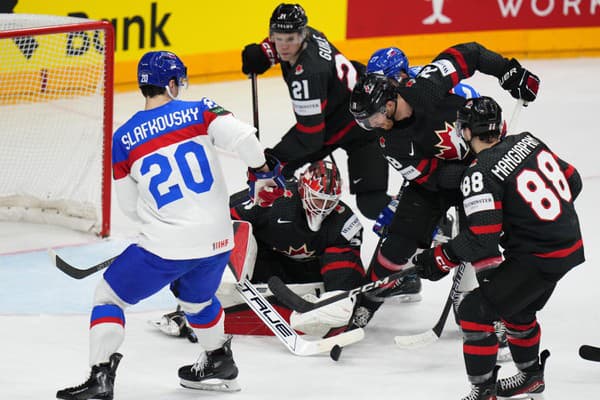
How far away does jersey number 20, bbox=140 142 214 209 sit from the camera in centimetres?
424

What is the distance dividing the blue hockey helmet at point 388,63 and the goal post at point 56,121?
1.51 meters

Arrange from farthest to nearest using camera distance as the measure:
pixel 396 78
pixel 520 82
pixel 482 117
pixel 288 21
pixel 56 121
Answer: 1. pixel 56 121
2. pixel 288 21
3. pixel 396 78
4. pixel 520 82
5. pixel 482 117

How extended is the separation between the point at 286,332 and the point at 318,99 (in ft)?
3.58

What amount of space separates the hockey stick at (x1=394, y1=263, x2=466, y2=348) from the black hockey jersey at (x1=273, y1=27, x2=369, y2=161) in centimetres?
96

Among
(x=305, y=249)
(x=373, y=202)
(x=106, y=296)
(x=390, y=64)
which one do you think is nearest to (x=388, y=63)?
(x=390, y=64)

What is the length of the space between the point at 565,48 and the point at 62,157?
16.9 ft

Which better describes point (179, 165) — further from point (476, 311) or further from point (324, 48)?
point (324, 48)

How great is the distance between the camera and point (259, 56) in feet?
20.1

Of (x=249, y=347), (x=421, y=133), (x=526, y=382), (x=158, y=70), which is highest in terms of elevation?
(x=158, y=70)

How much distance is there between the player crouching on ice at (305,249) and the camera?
16.8ft

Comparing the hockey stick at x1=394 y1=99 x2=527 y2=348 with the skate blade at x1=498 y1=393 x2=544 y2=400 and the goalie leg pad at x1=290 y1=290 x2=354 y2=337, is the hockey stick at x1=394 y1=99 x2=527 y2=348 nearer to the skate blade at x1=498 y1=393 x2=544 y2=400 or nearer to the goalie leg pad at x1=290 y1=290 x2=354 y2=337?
the goalie leg pad at x1=290 y1=290 x2=354 y2=337

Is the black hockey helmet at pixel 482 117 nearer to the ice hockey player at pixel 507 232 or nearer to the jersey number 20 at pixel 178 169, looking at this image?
the ice hockey player at pixel 507 232

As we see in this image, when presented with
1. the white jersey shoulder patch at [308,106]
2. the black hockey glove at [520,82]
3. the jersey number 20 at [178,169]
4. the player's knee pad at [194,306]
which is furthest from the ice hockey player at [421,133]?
the player's knee pad at [194,306]

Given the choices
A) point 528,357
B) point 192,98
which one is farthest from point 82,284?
point 192,98
